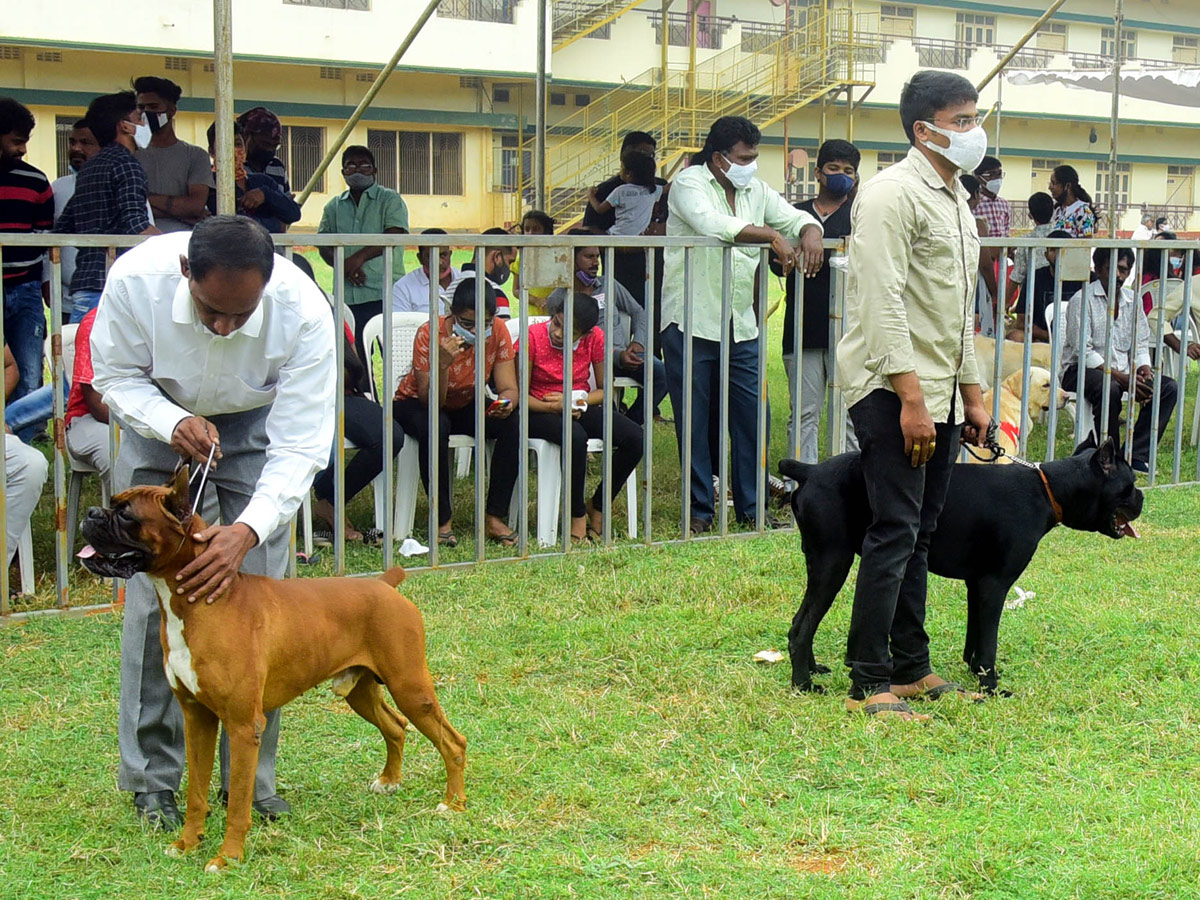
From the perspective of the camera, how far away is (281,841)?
390 centimetres

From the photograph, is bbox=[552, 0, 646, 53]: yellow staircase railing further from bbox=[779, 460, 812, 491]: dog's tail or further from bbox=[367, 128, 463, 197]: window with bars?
bbox=[779, 460, 812, 491]: dog's tail

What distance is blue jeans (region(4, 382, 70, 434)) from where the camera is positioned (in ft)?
22.4

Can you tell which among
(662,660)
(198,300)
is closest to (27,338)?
(662,660)

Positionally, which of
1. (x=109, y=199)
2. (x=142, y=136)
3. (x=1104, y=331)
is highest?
(x=142, y=136)

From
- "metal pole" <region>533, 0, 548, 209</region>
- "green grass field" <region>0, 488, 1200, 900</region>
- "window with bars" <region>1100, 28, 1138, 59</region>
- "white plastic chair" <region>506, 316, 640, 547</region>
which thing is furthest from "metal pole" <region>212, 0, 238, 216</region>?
"window with bars" <region>1100, 28, 1138, 59</region>

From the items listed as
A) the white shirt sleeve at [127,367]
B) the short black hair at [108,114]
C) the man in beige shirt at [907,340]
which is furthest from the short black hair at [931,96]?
the short black hair at [108,114]

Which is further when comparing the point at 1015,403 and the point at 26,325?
the point at 1015,403

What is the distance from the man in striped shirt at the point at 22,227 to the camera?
8242 millimetres

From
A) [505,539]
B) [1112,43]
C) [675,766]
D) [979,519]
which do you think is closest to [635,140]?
[505,539]

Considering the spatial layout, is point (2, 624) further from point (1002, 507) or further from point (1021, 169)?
point (1021, 169)

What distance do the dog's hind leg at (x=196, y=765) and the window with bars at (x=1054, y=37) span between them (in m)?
39.0

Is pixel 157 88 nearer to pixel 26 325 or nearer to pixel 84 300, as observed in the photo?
pixel 26 325

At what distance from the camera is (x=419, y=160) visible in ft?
103

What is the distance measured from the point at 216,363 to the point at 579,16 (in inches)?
1089
